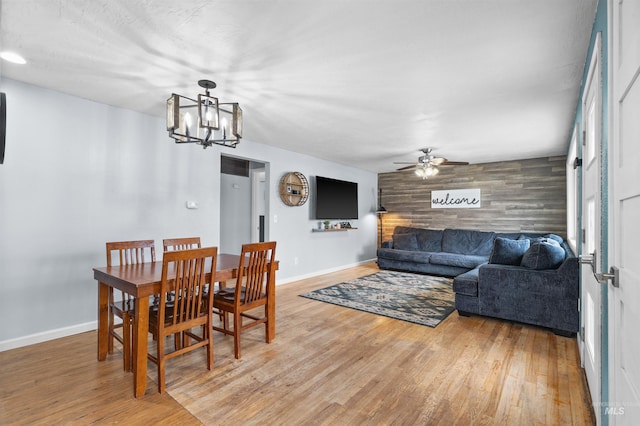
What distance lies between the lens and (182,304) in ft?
7.25

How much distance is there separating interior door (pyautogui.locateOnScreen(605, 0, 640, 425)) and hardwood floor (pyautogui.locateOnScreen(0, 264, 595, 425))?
98 centimetres

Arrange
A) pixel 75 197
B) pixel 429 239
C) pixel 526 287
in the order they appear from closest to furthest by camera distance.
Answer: pixel 75 197
pixel 526 287
pixel 429 239

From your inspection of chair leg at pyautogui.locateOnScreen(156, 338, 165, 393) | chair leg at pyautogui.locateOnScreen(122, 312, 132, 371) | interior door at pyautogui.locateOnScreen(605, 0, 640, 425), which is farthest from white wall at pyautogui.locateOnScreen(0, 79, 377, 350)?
interior door at pyautogui.locateOnScreen(605, 0, 640, 425)

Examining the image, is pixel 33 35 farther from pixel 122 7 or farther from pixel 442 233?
pixel 442 233

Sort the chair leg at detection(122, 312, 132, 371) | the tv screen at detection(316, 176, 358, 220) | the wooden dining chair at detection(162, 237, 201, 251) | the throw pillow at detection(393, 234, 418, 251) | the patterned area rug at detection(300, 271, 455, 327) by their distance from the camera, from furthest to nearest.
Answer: the throw pillow at detection(393, 234, 418, 251) < the tv screen at detection(316, 176, 358, 220) < the patterned area rug at detection(300, 271, 455, 327) < the wooden dining chair at detection(162, 237, 201, 251) < the chair leg at detection(122, 312, 132, 371)

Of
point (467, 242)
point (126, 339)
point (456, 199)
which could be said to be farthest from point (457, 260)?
point (126, 339)

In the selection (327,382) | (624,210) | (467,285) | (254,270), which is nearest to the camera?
(624,210)

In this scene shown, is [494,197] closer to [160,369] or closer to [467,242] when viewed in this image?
[467,242]

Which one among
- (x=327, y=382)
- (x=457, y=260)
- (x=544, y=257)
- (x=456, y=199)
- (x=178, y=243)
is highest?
(x=456, y=199)

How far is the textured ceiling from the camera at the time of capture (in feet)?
5.83

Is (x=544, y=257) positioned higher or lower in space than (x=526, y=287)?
higher

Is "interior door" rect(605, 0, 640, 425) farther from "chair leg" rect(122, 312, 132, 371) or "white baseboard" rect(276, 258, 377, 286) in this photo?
"white baseboard" rect(276, 258, 377, 286)

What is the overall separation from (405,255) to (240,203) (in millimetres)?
3547

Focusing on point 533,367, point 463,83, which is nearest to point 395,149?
point 463,83
